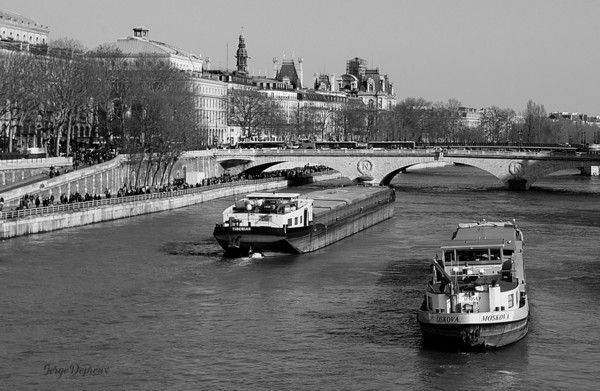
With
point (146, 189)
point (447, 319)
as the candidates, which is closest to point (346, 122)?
point (146, 189)

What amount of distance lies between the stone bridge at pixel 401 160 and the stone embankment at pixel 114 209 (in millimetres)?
12601

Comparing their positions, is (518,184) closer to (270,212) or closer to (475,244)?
(270,212)

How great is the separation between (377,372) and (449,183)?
247ft

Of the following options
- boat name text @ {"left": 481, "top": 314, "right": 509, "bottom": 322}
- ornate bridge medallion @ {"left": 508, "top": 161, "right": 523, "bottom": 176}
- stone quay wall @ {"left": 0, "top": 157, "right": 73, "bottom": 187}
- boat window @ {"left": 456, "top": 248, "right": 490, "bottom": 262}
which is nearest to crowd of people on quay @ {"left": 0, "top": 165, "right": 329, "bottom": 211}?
stone quay wall @ {"left": 0, "top": 157, "right": 73, "bottom": 187}

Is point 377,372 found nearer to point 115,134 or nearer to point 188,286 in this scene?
point 188,286

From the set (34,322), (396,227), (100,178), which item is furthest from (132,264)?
(100,178)

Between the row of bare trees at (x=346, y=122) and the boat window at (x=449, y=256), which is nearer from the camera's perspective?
the boat window at (x=449, y=256)

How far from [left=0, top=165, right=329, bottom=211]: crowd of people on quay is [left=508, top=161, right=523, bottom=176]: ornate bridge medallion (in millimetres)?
16328

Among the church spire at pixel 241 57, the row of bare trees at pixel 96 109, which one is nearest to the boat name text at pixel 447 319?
the row of bare trees at pixel 96 109

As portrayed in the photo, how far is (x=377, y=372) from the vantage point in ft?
A: 95.1

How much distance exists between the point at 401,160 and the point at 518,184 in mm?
9498

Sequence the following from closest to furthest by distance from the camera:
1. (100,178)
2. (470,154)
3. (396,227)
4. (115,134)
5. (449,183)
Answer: (396,227) → (100,178) → (115,134) → (470,154) → (449,183)

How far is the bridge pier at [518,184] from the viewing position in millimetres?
92625

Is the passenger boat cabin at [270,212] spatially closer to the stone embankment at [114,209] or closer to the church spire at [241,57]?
the stone embankment at [114,209]
